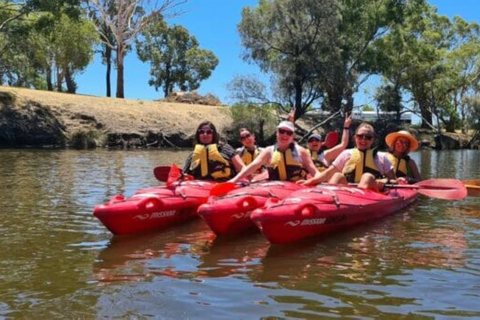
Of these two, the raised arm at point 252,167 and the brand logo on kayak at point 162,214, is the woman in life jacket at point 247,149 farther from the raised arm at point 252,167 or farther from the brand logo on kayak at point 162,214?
the brand logo on kayak at point 162,214

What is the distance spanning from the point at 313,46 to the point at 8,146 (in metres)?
19.2

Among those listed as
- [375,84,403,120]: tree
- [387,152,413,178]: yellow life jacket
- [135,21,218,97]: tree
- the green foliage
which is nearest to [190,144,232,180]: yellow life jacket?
[387,152,413,178]: yellow life jacket

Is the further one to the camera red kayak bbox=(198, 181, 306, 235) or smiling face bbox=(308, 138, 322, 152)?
smiling face bbox=(308, 138, 322, 152)

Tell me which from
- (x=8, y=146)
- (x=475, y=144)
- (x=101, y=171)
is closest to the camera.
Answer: (x=101, y=171)

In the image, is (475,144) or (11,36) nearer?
(11,36)

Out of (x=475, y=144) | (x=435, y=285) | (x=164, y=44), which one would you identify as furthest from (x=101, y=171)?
(x=164, y=44)

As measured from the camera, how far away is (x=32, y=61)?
145ft

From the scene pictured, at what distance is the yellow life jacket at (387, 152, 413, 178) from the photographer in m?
9.55

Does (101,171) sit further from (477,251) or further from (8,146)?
→ (8,146)

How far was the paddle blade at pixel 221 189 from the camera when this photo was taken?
7.21 metres

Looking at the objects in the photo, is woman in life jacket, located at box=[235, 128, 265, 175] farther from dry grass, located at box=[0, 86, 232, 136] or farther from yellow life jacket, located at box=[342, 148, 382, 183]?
dry grass, located at box=[0, 86, 232, 136]

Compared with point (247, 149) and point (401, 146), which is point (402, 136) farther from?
point (247, 149)

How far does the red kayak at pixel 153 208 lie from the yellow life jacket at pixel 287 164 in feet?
3.52

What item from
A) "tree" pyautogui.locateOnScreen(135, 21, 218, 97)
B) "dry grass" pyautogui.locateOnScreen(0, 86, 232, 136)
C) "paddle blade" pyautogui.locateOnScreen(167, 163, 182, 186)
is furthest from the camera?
"tree" pyautogui.locateOnScreen(135, 21, 218, 97)
